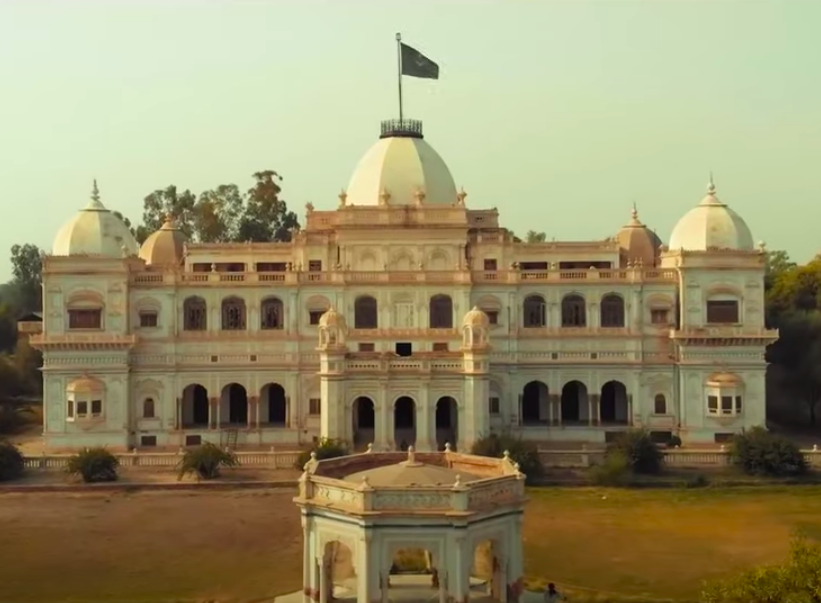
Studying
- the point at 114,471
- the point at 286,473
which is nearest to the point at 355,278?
the point at 286,473

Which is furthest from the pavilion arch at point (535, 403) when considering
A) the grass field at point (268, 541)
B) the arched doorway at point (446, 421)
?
the grass field at point (268, 541)

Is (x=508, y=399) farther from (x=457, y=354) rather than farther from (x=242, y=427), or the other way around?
(x=242, y=427)

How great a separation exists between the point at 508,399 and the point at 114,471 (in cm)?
1625

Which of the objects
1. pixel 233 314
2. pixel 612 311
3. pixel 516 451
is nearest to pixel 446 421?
pixel 516 451

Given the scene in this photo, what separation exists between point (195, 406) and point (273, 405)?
11.3ft

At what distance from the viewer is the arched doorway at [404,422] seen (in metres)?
43.2

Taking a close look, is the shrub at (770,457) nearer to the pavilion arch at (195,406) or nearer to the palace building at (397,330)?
the palace building at (397,330)

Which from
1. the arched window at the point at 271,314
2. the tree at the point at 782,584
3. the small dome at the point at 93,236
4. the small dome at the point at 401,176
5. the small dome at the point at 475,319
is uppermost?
the small dome at the point at 401,176

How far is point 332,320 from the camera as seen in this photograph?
139 ft

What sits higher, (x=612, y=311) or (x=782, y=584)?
(x=612, y=311)

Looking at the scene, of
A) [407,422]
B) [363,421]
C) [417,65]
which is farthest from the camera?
[417,65]

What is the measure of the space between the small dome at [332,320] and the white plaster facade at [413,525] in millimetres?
21505

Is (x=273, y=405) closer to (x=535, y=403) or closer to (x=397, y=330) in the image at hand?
(x=397, y=330)

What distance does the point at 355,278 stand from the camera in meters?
46.2
